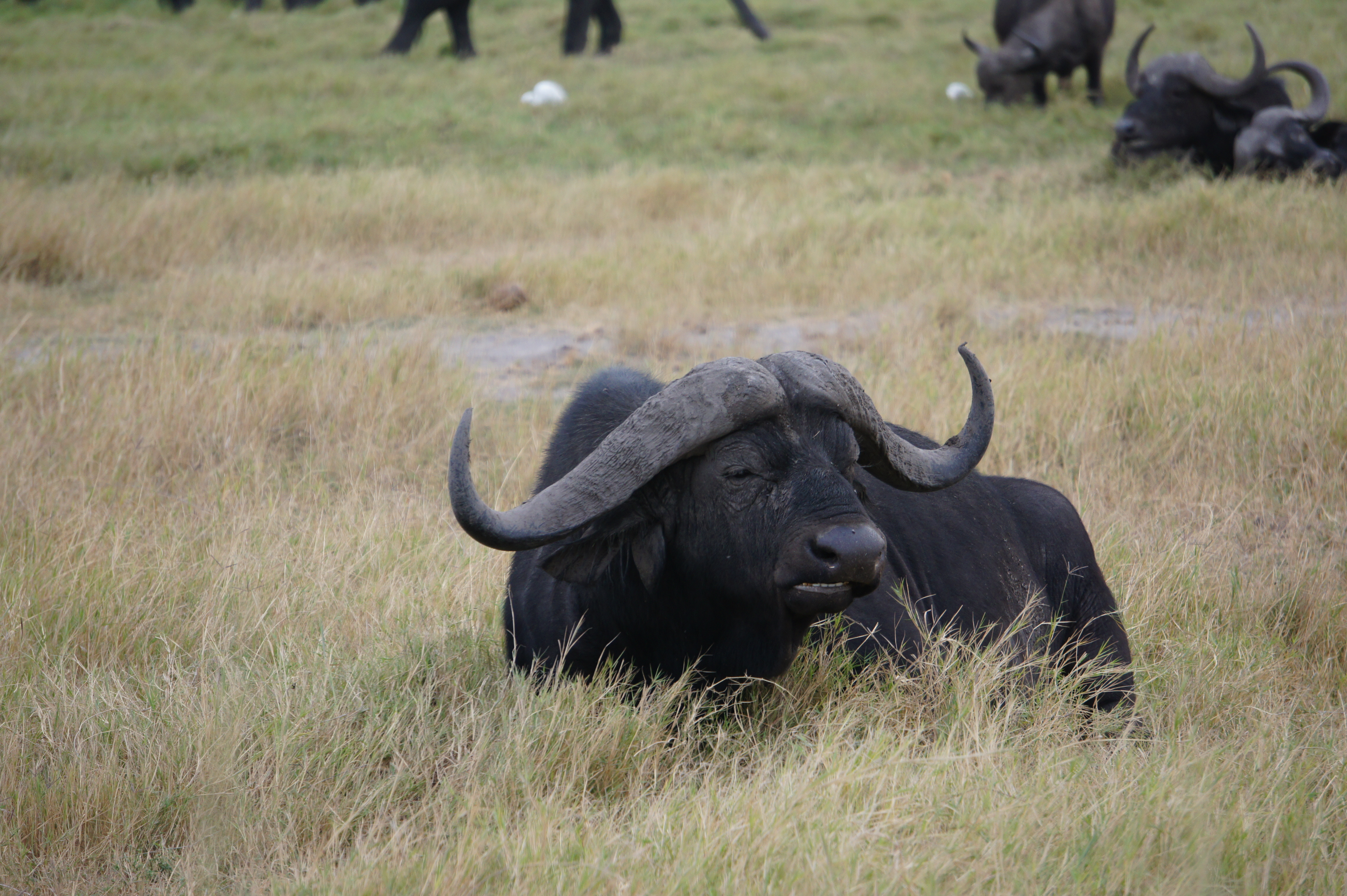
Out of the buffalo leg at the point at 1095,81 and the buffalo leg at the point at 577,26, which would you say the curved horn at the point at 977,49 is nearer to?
the buffalo leg at the point at 1095,81

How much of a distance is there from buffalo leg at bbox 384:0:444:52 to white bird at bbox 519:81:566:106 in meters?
4.64

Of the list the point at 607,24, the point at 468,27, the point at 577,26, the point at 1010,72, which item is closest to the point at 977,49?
the point at 1010,72

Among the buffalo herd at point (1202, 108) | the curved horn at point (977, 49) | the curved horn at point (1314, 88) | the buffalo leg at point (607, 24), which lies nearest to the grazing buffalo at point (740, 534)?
the buffalo herd at point (1202, 108)

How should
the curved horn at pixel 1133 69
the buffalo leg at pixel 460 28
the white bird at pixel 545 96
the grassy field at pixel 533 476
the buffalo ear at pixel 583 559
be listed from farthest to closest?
the buffalo leg at pixel 460 28, the white bird at pixel 545 96, the curved horn at pixel 1133 69, the buffalo ear at pixel 583 559, the grassy field at pixel 533 476

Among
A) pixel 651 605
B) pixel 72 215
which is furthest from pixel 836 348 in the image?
pixel 72 215

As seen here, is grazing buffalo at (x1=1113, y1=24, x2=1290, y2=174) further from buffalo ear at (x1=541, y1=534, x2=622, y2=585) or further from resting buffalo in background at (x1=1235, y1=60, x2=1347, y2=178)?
buffalo ear at (x1=541, y1=534, x2=622, y2=585)

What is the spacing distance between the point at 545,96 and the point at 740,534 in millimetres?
14032

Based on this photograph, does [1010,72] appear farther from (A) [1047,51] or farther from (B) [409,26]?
(B) [409,26]

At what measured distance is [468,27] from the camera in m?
19.7

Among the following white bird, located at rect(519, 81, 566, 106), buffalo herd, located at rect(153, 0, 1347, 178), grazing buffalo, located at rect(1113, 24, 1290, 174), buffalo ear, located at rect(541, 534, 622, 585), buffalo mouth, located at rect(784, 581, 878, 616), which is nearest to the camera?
buffalo mouth, located at rect(784, 581, 878, 616)

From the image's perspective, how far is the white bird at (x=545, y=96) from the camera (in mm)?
15281

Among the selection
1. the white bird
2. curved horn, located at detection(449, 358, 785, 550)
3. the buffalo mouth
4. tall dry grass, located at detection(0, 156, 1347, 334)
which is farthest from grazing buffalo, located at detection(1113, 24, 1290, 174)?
the buffalo mouth

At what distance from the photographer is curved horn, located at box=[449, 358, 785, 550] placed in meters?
2.54

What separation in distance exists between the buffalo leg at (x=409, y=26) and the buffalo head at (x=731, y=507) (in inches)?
740
